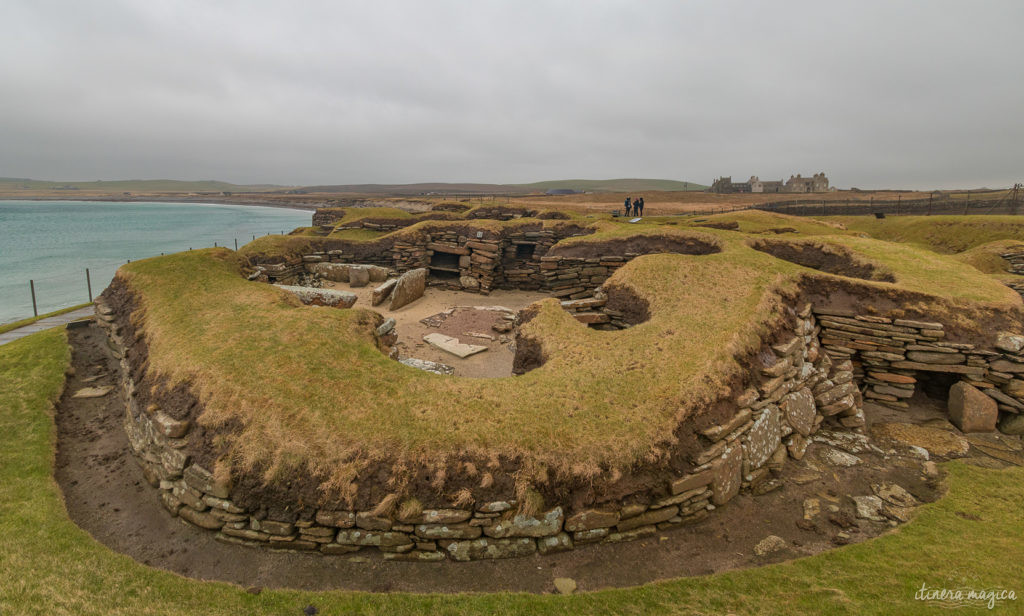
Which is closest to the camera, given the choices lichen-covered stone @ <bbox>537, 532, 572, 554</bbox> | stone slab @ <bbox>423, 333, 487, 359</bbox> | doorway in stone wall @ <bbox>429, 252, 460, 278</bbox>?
lichen-covered stone @ <bbox>537, 532, 572, 554</bbox>

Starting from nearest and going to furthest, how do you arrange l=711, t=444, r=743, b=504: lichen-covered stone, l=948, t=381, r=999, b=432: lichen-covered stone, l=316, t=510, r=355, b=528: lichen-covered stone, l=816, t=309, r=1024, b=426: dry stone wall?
l=316, t=510, r=355, b=528: lichen-covered stone → l=711, t=444, r=743, b=504: lichen-covered stone → l=948, t=381, r=999, b=432: lichen-covered stone → l=816, t=309, r=1024, b=426: dry stone wall

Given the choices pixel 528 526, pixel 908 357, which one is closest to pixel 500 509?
pixel 528 526

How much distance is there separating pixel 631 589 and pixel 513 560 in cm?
160

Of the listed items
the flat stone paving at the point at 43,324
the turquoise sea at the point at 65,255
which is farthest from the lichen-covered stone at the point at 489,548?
the turquoise sea at the point at 65,255

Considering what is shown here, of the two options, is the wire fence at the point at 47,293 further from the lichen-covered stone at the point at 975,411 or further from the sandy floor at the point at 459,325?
the lichen-covered stone at the point at 975,411

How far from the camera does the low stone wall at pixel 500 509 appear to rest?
572 cm

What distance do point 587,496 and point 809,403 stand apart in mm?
6160

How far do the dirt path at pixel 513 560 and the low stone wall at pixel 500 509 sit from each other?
167 mm

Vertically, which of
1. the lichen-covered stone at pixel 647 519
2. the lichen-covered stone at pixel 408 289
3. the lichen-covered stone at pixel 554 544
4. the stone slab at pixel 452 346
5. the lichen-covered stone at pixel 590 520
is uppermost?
the lichen-covered stone at pixel 408 289

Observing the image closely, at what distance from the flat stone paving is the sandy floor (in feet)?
30.5

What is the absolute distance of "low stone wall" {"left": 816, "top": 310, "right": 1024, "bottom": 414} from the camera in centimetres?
901

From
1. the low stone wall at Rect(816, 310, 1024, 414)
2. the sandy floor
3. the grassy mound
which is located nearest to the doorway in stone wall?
the sandy floor

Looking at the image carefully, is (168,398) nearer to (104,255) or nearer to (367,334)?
(367,334)

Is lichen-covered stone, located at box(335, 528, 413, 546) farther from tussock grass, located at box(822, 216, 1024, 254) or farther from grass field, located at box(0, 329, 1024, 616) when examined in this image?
tussock grass, located at box(822, 216, 1024, 254)
